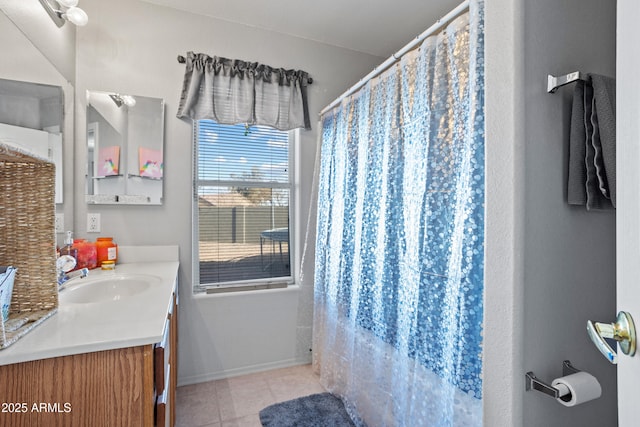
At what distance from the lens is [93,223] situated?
1.98m

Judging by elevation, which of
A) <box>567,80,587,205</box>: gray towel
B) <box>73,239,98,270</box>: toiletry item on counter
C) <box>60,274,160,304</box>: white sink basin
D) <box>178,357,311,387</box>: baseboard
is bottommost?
<box>178,357,311,387</box>: baseboard

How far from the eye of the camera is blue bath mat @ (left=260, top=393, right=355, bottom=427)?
1.79 meters

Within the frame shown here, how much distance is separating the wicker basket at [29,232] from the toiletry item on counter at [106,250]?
899 mm

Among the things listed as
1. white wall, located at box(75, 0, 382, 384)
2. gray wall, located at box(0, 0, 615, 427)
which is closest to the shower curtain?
gray wall, located at box(0, 0, 615, 427)

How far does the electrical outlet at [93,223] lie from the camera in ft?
6.45

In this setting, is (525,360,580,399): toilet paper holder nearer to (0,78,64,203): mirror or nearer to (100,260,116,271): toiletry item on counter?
(0,78,64,203): mirror

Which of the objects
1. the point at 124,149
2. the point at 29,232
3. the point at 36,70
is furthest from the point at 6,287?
the point at 124,149

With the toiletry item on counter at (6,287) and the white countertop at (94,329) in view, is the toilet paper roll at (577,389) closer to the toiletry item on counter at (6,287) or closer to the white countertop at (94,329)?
the white countertop at (94,329)

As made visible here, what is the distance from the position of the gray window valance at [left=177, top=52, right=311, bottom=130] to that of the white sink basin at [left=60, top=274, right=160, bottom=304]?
3.66ft

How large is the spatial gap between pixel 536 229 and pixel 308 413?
1705 mm

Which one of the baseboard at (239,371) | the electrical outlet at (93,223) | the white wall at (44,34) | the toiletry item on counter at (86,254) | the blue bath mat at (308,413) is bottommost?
the blue bath mat at (308,413)

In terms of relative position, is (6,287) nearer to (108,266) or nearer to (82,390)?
(82,390)
